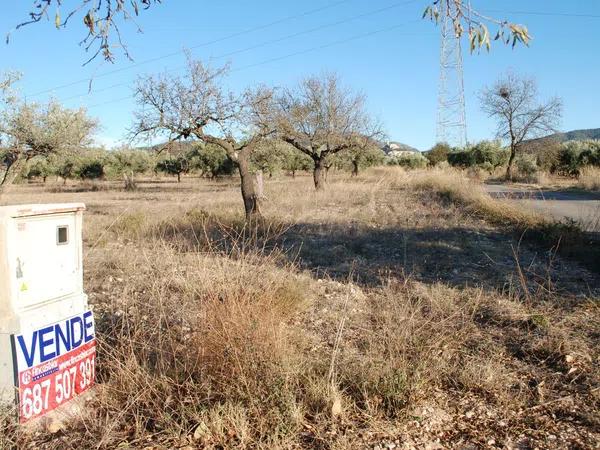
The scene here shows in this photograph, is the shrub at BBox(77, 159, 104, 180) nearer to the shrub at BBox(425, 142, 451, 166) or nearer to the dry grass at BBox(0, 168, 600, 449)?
the shrub at BBox(425, 142, 451, 166)

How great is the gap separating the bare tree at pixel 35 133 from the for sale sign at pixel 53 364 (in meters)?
18.1

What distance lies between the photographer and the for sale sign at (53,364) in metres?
2.58

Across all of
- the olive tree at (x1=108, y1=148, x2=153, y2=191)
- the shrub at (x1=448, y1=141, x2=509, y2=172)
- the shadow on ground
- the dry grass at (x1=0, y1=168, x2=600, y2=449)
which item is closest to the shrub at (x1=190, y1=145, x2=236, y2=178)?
the olive tree at (x1=108, y1=148, x2=153, y2=191)

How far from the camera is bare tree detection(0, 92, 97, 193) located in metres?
19.3

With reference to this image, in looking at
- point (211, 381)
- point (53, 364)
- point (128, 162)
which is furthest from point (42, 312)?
point (128, 162)

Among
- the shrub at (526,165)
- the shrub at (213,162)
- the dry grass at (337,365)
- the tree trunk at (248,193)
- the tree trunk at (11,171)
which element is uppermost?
the shrub at (213,162)

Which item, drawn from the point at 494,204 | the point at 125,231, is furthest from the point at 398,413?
the point at 494,204

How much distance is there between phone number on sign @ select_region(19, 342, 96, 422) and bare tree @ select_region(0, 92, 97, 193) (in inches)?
712

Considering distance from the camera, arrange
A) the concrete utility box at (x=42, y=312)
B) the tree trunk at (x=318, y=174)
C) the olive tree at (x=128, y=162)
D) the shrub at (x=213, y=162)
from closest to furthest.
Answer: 1. the concrete utility box at (x=42, y=312)
2. the tree trunk at (x=318, y=174)
3. the shrub at (x=213, y=162)
4. the olive tree at (x=128, y=162)

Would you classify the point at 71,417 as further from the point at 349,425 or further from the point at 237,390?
the point at 349,425

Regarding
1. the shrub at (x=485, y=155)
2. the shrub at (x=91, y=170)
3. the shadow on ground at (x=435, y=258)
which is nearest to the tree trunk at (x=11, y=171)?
the shadow on ground at (x=435, y=258)

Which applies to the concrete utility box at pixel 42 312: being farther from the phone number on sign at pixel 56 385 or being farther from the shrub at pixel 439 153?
the shrub at pixel 439 153

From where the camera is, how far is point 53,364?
9.12 ft

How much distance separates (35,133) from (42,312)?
19.9m
